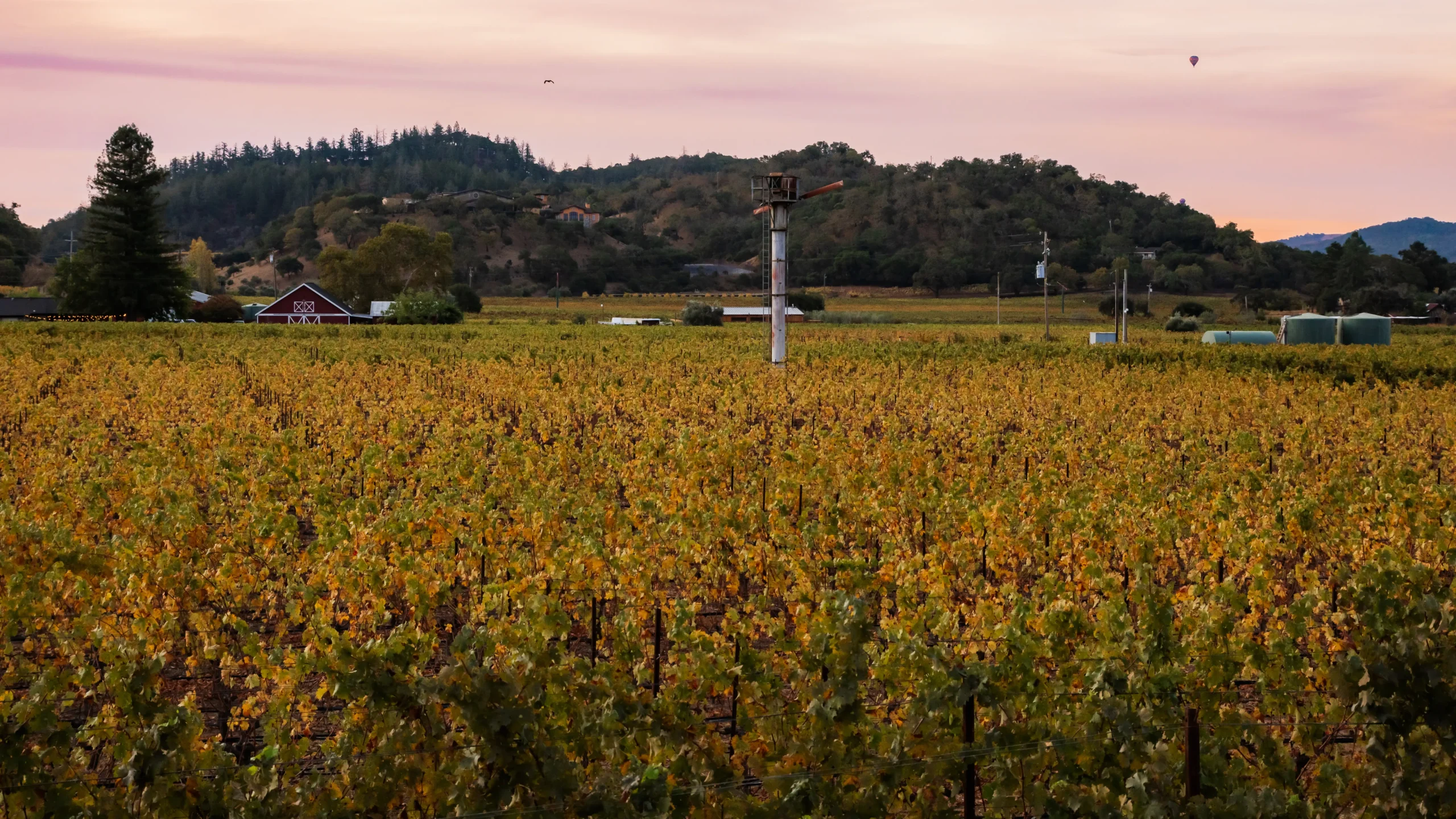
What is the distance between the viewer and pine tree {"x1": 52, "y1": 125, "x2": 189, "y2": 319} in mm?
67938

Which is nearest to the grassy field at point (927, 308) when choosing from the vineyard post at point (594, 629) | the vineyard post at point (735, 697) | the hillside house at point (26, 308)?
the hillside house at point (26, 308)

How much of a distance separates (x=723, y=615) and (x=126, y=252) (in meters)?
67.0

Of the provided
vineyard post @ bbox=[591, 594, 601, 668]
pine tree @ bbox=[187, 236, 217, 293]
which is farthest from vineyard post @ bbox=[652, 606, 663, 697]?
pine tree @ bbox=[187, 236, 217, 293]

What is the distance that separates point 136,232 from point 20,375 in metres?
48.2

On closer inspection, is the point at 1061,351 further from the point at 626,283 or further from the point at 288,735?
the point at 626,283

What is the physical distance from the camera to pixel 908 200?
156m

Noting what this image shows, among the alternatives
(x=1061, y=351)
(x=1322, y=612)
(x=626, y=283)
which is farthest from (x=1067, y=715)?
(x=626, y=283)

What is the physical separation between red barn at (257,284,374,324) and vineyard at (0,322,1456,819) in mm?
57050

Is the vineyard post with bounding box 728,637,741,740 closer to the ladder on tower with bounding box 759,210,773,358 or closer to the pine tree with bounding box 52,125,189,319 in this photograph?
the ladder on tower with bounding box 759,210,773,358

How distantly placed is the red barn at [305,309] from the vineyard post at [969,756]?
240 ft

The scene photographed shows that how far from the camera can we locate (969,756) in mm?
5398

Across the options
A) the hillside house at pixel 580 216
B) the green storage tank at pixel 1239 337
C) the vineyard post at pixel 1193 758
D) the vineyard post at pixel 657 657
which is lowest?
the vineyard post at pixel 657 657

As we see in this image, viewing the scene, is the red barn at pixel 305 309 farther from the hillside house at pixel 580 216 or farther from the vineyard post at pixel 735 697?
the hillside house at pixel 580 216

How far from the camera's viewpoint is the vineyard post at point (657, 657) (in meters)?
7.96
